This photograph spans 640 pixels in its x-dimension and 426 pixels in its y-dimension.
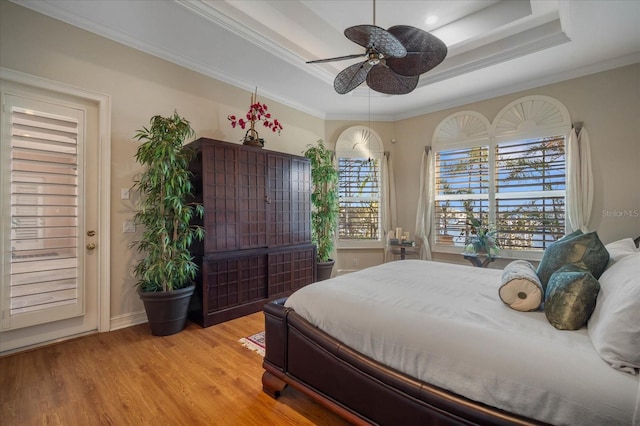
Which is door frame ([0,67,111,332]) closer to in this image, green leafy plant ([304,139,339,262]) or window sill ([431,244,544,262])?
green leafy plant ([304,139,339,262])

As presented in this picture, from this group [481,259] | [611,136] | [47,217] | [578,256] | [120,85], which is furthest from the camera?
[481,259]

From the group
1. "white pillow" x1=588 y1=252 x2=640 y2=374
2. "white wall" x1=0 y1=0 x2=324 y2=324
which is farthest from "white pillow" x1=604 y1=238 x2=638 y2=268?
"white wall" x1=0 y1=0 x2=324 y2=324

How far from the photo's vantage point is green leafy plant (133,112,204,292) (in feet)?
8.62

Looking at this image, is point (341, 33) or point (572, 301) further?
point (341, 33)

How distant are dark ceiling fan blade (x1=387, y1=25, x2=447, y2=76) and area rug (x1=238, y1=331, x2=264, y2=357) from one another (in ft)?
8.35

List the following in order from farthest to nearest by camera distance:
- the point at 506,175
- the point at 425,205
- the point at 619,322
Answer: the point at 425,205 < the point at 506,175 < the point at 619,322

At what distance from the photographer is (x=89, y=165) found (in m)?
2.68

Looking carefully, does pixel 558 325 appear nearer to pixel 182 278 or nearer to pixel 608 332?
pixel 608 332

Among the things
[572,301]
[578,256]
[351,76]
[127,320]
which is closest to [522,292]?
[572,301]

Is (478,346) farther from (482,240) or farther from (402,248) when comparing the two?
(402,248)

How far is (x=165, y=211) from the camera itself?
2.71 meters

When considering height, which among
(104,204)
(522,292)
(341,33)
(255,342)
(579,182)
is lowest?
(255,342)

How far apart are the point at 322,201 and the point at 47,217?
3239 millimetres

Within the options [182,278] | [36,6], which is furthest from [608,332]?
[36,6]
